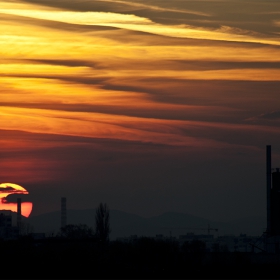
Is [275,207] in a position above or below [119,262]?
above

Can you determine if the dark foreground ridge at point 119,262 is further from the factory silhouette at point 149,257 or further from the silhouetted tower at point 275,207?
the silhouetted tower at point 275,207

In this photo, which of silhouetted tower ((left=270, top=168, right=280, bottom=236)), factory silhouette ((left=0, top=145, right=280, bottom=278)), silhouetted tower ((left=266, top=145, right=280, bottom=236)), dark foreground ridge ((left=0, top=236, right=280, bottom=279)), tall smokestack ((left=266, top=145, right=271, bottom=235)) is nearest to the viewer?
dark foreground ridge ((left=0, top=236, right=280, bottom=279))

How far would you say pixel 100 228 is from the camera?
130125 millimetres

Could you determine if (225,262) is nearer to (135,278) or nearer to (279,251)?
(279,251)

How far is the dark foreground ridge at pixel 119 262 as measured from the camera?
309 feet

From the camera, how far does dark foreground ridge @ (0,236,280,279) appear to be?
94.3 metres

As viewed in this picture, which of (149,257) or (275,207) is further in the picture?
(275,207)

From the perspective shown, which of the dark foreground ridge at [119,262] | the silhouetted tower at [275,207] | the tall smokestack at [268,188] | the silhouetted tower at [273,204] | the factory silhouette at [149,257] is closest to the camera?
the dark foreground ridge at [119,262]

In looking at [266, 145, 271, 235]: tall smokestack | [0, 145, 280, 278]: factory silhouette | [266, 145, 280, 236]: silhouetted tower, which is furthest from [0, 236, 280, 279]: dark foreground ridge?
[266, 145, 271, 235]: tall smokestack

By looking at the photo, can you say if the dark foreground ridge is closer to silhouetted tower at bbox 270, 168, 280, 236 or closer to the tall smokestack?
silhouetted tower at bbox 270, 168, 280, 236

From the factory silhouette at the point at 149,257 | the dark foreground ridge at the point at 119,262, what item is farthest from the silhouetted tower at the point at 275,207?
→ the dark foreground ridge at the point at 119,262

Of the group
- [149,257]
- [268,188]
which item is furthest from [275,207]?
[149,257]

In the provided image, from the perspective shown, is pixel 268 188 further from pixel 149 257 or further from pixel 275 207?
pixel 149 257

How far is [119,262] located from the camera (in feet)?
341
